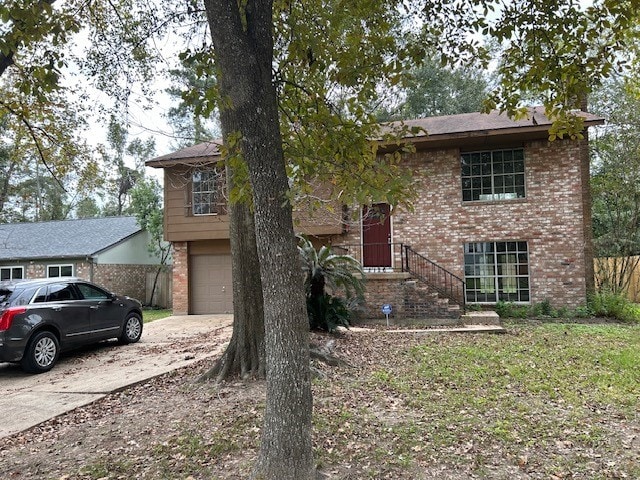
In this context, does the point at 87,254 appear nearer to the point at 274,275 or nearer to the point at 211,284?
the point at 211,284

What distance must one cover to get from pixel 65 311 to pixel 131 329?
206 cm

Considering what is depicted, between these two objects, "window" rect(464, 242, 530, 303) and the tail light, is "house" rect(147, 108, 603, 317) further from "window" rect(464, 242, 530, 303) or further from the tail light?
the tail light

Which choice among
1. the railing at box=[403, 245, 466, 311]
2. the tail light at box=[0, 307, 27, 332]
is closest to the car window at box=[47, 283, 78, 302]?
the tail light at box=[0, 307, 27, 332]

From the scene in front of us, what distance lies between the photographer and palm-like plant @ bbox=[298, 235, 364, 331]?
31.4 ft

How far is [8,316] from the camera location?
25.1ft

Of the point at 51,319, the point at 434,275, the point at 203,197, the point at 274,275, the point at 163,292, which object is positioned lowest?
the point at 163,292

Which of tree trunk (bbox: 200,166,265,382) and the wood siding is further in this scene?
the wood siding

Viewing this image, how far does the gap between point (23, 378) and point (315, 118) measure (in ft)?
22.1

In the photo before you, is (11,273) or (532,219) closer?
(532,219)

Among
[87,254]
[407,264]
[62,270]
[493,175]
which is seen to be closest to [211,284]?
[87,254]

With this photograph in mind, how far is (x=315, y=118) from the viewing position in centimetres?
429

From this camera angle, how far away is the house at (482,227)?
42.2 ft

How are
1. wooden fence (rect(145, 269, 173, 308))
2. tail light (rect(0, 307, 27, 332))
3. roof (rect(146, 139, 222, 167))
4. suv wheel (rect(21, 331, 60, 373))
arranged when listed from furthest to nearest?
wooden fence (rect(145, 269, 173, 308))
roof (rect(146, 139, 222, 167))
suv wheel (rect(21, 331, 60, 373))
tail light (rect(0, 307, 27, 332))

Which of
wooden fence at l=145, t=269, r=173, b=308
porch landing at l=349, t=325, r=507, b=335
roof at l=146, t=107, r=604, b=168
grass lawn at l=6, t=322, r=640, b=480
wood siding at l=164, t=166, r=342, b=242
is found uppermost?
roof at l=146, t=107, r=604, b=168
